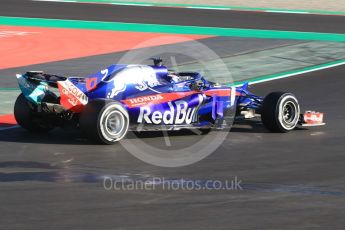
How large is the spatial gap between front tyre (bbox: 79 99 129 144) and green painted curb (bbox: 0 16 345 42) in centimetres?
1375

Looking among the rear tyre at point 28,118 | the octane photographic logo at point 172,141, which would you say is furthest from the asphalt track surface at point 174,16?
the rear tyre at point 28,118

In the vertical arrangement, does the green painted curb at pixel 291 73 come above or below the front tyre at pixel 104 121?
above

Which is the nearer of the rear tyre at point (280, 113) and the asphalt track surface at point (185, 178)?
the asphalt track surface at point (185, 178)

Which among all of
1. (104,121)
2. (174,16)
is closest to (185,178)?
(104,121)

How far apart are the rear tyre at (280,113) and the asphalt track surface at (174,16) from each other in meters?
13.8

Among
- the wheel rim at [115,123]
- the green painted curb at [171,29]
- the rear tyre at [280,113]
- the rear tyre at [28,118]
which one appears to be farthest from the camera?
the green painted curb at [171,29]

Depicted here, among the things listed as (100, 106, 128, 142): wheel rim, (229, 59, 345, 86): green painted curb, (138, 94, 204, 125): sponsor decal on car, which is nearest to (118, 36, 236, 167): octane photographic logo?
(138, 94, 204, 125): sponsor decal on car

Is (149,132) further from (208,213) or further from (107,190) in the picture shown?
(208,213)

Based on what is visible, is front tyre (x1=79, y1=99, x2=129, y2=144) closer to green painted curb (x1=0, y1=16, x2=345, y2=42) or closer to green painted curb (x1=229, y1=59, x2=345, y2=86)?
green painted curb (x1=229, y1=59, x2=345, y2=86)

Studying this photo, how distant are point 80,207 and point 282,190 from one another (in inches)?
A: 92.3

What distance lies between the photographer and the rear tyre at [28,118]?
41.8ft

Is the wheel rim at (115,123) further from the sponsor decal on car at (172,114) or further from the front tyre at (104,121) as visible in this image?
the sponsor decal on car at (172,114)

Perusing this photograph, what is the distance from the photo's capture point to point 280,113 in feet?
43.2

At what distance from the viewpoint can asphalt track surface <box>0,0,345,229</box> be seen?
7.91 metres
